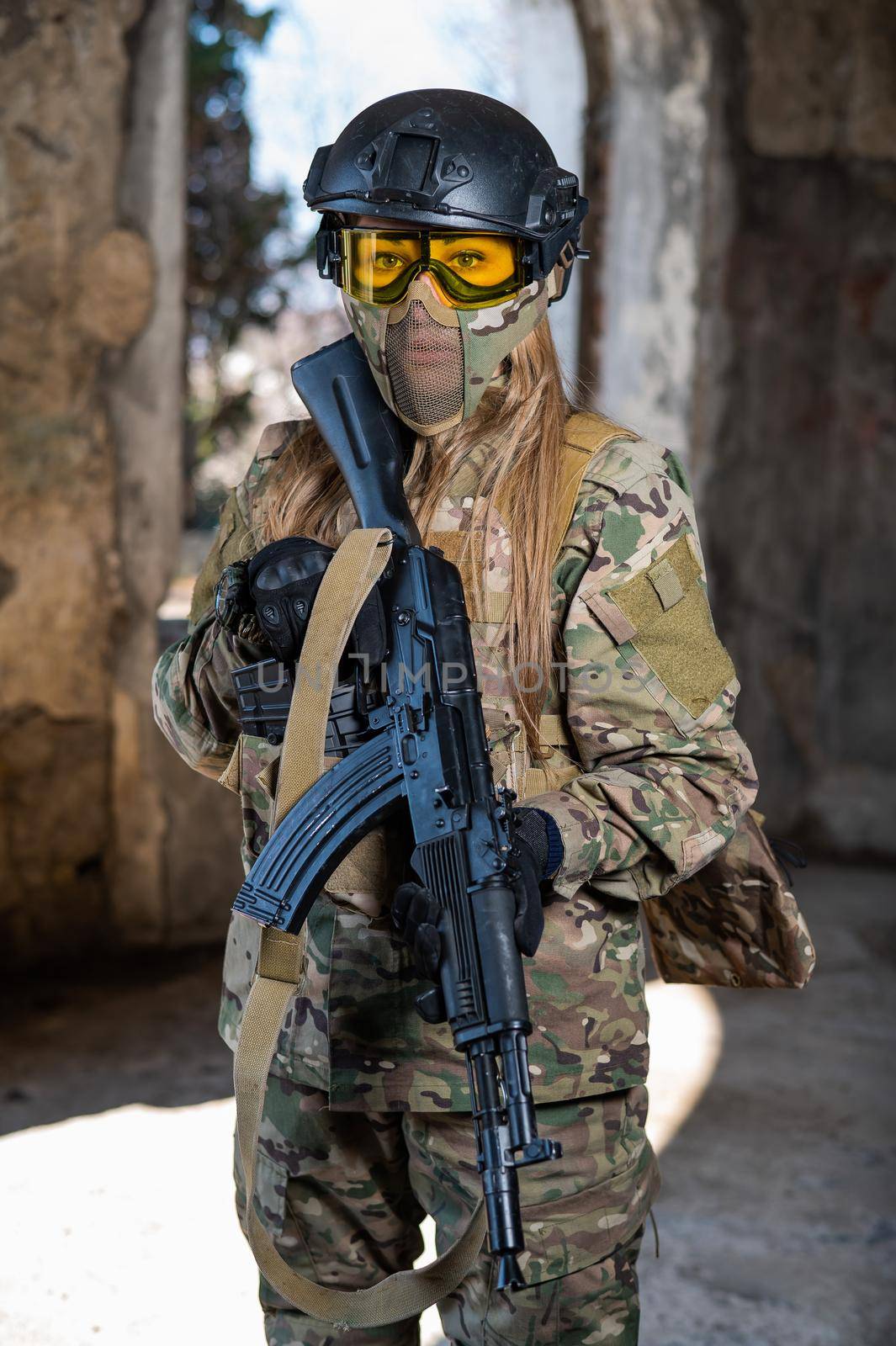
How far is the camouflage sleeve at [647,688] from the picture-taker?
1.36 m

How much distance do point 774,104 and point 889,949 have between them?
9.00ft

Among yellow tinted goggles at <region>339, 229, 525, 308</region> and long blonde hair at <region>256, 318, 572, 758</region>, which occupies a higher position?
yellow tinted goggles at <region>339, 229, 525, 308</region>

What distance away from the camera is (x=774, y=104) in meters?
4.44

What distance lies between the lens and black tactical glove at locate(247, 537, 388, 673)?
4.46 feet

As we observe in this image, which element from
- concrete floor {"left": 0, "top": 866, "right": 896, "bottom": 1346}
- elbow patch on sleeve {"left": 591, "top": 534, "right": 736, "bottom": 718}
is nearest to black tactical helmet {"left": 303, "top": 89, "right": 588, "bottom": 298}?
elbow patch on sleeve {"left": 591, "top": 534, "right": 736, "bottom": 718}

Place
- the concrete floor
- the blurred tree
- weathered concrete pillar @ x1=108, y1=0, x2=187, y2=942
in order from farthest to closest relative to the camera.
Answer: the blurred tree, weathered concrete pillar @ x1=108, y1=0, x2=187, y2=942, the concrete floor

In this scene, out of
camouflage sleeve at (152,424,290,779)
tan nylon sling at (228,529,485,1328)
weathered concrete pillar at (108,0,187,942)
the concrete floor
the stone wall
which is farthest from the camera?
the stone wall

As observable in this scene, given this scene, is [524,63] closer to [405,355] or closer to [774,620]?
[774,620]

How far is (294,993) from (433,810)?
288 millimetres

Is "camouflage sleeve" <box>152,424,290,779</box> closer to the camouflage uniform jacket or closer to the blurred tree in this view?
the camouflage uniform jacket

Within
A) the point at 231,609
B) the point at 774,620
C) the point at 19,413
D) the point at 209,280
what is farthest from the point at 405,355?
the point at 209,280

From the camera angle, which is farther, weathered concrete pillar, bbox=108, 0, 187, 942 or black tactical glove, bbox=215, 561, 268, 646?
weathered concrete pillar, bbox=108, 0, 187, 942

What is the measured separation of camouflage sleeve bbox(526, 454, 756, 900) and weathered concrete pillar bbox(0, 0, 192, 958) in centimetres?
242

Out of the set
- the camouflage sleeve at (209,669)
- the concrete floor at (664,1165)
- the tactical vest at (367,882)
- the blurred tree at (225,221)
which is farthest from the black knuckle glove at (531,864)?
the blurred tree at (225,221)
